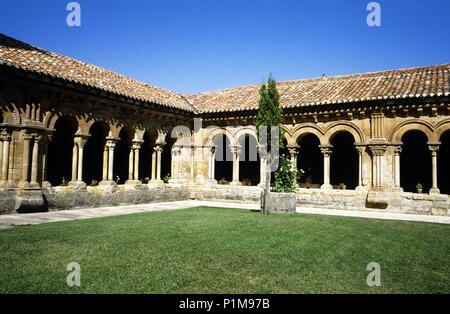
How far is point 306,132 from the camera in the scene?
14711mm

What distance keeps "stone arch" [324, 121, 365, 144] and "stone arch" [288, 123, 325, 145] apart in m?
0.25

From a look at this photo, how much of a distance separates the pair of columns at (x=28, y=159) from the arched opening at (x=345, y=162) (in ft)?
40.3

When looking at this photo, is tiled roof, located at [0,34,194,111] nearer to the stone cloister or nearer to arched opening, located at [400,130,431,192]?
the stone cloister

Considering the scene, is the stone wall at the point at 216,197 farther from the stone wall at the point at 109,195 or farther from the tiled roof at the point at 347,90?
the tiled roof at the point at 347,90

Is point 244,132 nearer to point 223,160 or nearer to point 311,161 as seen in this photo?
point 223,160

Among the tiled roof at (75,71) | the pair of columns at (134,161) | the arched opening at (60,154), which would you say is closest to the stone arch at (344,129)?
the tiled roof at (75,71)

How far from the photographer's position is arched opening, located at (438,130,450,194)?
14.8 m

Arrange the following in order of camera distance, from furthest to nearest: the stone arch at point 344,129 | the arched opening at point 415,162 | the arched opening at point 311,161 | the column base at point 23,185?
the arched opening at point 311,161
the arched opening at point 415,162
the stone arch at point 344,129
the column base at point 23,185

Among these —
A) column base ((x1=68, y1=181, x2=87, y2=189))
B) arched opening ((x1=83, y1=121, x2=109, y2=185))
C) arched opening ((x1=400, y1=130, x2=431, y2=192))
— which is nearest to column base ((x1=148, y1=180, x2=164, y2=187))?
arched opening ((x1=83, y1=121, x2=109, y2=185))

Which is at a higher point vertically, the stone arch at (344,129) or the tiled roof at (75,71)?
the tiled roof at (75,71)

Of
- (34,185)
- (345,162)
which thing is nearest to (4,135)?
(34,185)

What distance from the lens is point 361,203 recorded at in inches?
517

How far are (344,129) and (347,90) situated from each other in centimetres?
183

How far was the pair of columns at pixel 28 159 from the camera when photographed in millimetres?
10445
